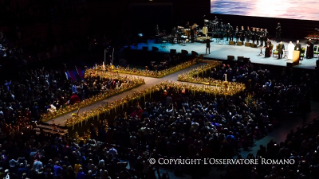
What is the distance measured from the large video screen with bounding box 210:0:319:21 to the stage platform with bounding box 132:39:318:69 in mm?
2620

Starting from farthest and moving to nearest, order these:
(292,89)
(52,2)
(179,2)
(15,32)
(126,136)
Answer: (179,2) < (52,2) < (15,32) < (292,89) < (126,136)

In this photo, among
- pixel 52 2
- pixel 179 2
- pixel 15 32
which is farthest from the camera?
pixel 179 2

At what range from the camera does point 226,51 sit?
37.8 metres

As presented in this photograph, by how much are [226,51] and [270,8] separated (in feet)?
21.3

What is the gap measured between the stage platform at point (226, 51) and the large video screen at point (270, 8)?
2620 mm

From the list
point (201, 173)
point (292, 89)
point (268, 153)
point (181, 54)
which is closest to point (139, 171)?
point (201, 173)

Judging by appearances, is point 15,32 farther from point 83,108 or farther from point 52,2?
point 83,108

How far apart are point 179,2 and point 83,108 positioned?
2123 centimetres

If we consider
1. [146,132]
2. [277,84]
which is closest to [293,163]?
[146,132]

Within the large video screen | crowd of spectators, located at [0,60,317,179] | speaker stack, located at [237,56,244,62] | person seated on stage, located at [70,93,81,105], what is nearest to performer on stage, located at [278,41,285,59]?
speaker stack, located at [237,56,244,62]

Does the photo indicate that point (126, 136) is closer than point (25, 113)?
Yes

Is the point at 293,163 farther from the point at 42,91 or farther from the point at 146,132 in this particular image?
the point at 42,91

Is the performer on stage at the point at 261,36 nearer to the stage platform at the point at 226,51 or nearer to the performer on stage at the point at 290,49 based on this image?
the stage platform at the point at 226,51

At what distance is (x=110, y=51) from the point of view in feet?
126
